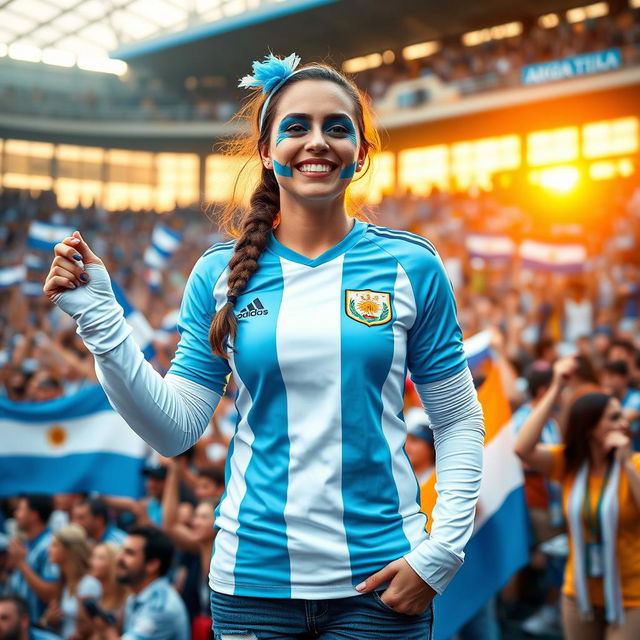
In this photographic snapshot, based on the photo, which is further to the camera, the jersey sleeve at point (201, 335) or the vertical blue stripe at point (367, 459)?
the jersey sleeve at point (201, 335)

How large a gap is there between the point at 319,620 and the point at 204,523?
3226 millimetres

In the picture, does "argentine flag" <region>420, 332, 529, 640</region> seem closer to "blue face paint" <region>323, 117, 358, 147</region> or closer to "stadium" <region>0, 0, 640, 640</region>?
"stadium" <region>0, 0, 640, 640</region>

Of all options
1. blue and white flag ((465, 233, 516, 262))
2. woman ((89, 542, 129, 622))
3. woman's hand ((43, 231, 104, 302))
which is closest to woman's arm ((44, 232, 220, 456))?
woman's hand ((43, 231, 104, 302))

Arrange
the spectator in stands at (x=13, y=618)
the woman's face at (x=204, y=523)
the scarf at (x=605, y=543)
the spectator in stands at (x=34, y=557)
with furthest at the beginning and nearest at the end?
the spectator in stands at (x=34, y=557)
the woman's face at (x=204, y=523)
the spectator in stands at (x=13, y=618)
the scarf at (x=605, y=543)

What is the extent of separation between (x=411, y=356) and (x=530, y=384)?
4.31 m

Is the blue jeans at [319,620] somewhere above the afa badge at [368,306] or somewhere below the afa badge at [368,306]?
below

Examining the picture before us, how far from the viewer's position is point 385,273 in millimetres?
1859

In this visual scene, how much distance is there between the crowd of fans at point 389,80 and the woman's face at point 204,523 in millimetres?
21514

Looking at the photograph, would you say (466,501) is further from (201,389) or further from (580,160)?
(580,160)

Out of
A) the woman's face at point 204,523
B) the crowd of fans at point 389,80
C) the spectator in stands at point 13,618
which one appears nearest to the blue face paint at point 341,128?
the woman's face at point 204,523

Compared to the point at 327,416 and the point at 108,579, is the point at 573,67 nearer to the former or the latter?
the point at 108,579

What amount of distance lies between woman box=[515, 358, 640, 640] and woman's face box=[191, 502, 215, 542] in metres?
1.79

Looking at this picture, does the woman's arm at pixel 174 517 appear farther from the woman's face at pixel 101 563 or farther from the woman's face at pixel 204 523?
the woman's face at pixel 101 563

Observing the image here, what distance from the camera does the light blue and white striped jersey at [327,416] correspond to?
67.4 inches
